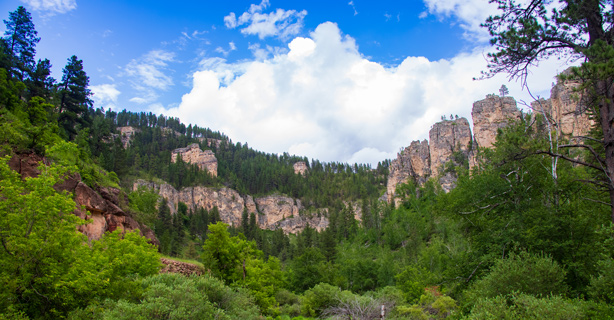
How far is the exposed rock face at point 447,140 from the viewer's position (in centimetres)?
11031

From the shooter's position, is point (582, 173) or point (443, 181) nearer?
point (582, 173)

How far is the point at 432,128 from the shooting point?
118 meters

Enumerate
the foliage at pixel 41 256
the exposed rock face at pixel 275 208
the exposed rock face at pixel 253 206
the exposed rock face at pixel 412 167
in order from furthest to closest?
the exposed rock face at pixel 275 208
the exposed rock face at pixel 253 206
the exposed rock face at pixel 412 167
the foliage at pixel 41 256

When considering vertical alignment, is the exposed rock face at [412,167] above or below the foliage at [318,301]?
above

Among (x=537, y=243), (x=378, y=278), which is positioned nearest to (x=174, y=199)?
(x=378, y=278)

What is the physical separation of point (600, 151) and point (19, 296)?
23121 mm

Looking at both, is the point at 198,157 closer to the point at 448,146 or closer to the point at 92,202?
the point at 448,146

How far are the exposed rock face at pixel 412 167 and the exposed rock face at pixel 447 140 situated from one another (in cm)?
315

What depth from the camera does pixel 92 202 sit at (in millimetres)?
23812

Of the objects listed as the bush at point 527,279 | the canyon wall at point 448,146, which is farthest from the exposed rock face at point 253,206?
A: the bush at point 527,279

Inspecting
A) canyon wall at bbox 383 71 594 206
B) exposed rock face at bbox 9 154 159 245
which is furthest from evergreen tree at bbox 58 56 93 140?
canyon wall at bbox 383 71 594 206

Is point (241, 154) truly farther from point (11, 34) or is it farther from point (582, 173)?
point (582, 173)

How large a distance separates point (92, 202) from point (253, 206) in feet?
382

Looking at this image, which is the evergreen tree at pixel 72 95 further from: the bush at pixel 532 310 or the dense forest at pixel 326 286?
the bush at pixel 532 310
